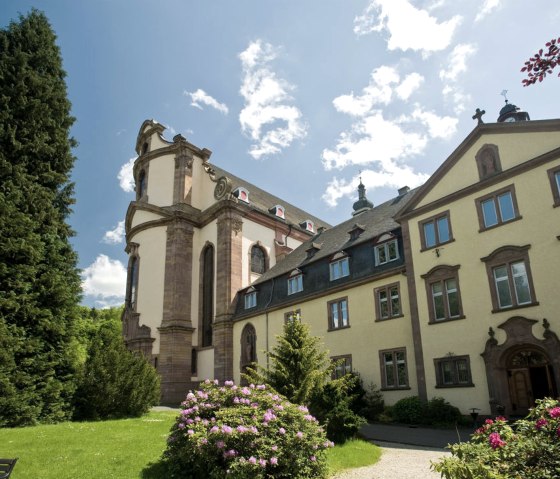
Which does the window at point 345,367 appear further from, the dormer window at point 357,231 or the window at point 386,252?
the dormer window at point 357,231

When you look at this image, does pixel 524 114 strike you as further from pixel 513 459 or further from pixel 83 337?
pixel 83 337

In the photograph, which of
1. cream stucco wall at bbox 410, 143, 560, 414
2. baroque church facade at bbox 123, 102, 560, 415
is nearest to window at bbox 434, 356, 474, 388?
baroque church facade at bbox 123, 102, 560, 415

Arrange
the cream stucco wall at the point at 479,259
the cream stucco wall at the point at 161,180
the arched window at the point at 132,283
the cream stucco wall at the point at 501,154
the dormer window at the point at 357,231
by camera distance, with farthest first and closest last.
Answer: the cream stucco wall at the point at 161,180
the arched window at the point at 132,283
the dormer window at the point at 357,231
the cream stucco wall at the point at 501,154
the cream stucco wall at the point at 479,259

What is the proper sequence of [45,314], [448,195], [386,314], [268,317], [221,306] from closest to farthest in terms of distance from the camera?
[45,314] < [448,195] < [386,314] < [268,317] < [221,306]

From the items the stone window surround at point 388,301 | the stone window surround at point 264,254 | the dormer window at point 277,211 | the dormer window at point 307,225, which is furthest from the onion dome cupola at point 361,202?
the stone window surround at point 388,301

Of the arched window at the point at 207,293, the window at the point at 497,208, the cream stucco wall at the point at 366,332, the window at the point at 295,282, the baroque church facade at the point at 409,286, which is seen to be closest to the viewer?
the baroque church facade at the point at 409,286

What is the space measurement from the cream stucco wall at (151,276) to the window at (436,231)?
23819 mm

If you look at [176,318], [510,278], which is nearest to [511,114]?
[510,278]

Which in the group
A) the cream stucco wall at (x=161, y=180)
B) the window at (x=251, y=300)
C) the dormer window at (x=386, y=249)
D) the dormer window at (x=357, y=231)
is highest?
the cream stucco wall at (x=161, y=180)

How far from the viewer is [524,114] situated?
2334cm

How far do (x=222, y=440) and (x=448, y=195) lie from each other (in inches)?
621

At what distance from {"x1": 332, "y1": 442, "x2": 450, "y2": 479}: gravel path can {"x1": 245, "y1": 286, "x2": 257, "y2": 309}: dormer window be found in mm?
19817

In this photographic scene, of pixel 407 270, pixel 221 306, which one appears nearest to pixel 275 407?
pixel 407 270

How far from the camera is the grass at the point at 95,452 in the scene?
9.57 m
